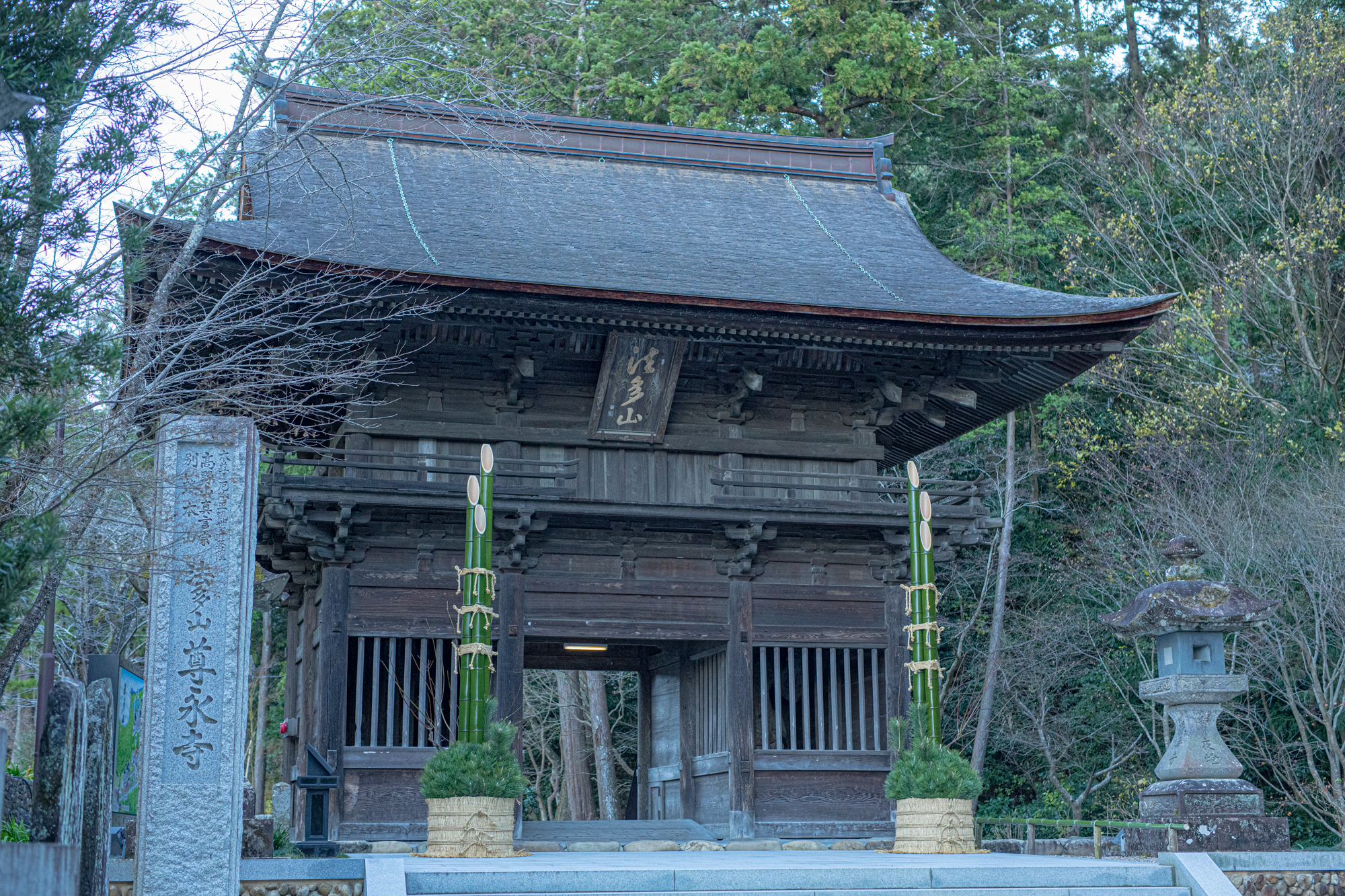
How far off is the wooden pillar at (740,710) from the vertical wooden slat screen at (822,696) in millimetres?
177

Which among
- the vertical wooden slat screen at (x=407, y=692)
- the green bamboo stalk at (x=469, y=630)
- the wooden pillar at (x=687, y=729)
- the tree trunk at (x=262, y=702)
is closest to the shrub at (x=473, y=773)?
the green bamboo stalk at (x=469, y=630)

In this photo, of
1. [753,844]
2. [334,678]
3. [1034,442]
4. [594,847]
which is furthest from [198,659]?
[1034,442]

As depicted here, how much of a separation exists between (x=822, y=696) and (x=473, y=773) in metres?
5.60

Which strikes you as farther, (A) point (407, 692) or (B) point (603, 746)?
(B) point (603, 746)

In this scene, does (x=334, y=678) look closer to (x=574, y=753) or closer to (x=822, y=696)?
(x=822, y=696)

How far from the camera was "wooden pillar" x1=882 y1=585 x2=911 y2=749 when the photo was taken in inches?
537

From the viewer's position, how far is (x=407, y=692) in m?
12.5

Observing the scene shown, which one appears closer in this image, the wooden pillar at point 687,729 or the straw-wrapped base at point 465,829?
the straw-wrapped base at point 465,829

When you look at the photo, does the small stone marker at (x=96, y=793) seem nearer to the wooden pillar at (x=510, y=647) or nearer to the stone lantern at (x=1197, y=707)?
the wooden pillar at (x=510, y=647)

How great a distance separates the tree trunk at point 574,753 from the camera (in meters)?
26.2

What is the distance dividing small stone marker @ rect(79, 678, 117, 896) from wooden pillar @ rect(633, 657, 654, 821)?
30.0 feet

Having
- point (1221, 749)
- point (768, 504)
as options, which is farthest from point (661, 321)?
point (1221, 749)

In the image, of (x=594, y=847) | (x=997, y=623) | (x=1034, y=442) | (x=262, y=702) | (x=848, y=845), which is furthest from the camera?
(x=262, y=702)

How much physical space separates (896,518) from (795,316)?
2.59m
